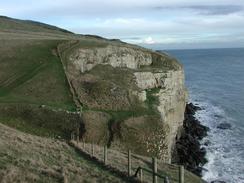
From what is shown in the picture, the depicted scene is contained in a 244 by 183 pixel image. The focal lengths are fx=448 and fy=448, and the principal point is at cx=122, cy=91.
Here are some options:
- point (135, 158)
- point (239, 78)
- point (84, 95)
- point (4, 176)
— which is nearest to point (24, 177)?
point (4, 176)

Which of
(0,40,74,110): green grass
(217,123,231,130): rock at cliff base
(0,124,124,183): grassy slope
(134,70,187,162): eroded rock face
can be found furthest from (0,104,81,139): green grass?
(217,123,231,130): rock at cliff base

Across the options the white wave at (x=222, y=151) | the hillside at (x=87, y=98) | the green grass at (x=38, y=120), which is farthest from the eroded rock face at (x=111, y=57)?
the white wave at (x=222, y=151)

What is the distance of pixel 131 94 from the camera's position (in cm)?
4869

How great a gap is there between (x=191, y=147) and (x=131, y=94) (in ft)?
37.6

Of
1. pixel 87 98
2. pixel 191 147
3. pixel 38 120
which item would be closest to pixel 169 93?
pixel 191 147

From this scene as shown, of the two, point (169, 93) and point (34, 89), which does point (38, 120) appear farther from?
point (169, 93)

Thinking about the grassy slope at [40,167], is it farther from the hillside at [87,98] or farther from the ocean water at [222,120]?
the ocean water at [222,120]

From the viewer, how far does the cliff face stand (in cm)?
4272

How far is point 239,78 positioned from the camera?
398ft

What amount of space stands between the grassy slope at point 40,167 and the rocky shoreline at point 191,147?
80.5ft

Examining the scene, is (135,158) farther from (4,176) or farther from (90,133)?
(4,176)

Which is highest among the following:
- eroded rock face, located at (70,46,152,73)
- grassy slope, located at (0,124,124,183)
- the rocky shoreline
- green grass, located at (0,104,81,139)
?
eroded rock face, located at (70,46,152,73)

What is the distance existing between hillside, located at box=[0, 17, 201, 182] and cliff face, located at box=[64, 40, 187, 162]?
0.09m

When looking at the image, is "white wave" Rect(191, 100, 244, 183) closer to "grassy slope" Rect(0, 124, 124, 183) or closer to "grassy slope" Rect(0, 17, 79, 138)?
"grassy slope" Rect(0, 17, 79, 138)
